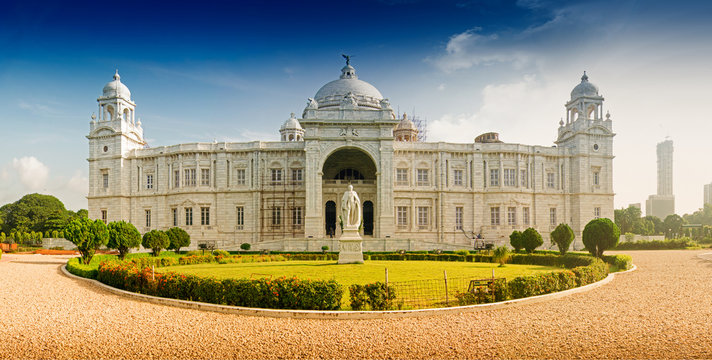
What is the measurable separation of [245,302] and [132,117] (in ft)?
146

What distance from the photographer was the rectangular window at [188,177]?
1863 inches

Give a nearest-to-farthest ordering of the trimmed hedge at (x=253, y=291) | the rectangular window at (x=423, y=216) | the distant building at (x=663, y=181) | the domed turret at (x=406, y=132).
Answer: the trimmed hedge at (x=253, y=291), the rectangular window at (x=423, y=216), the domed turret at (x=406, y=132), the distant building at (x=663, y=181)

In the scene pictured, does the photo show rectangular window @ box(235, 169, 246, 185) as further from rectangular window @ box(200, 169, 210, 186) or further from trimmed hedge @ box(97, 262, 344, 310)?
trimmed hedge @ box(97, 262, 344, 310)

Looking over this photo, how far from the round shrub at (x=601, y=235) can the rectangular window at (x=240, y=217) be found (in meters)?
31.3

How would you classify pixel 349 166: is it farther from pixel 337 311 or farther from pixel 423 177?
pixel 337 311

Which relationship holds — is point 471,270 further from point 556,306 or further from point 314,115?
point 314,115

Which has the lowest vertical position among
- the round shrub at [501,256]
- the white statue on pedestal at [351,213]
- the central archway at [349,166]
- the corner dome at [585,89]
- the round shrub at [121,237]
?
the round shrub at [501,256]

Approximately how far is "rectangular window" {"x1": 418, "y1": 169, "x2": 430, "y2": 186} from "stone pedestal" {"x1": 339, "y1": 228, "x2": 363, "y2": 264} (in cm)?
2292

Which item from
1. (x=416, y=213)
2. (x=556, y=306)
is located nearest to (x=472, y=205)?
(x=416, y=213)

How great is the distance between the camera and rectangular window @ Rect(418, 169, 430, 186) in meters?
47.9

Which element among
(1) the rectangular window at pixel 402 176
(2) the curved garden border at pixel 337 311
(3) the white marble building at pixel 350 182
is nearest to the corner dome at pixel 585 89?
(3) the white marble building at pixel 350 182

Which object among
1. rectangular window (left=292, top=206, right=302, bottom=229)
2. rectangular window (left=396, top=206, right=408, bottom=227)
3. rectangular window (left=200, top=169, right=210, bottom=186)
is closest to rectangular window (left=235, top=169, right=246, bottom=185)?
rectangular window (left=200, top=169, right=210, bottom=186)

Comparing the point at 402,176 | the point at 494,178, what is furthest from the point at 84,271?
the point at 494,178

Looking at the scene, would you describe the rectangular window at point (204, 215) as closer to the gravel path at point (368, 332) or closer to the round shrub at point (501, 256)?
the round shrub at point (501, 256)
